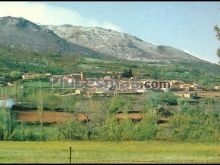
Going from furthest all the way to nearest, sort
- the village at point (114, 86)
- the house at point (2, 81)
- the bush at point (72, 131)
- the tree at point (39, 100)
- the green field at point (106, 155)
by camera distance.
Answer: the village at point (114, 86), the house at point (2, 81), the tree at point (39, 100), the bush at point (72, 131), the green field at point (106, 155)

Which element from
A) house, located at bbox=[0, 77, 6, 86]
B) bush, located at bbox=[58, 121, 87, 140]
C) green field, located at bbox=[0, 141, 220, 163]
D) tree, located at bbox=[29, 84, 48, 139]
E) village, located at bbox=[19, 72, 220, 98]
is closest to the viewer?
green field, located at bbox=[0, 141, 220, 163]

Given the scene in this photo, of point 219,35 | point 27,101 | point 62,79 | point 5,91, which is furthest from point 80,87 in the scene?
point 219,35

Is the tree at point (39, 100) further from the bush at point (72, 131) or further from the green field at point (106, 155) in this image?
the green field at point (106, 155)

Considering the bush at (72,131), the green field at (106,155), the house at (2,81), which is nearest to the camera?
the green field at (106,155)

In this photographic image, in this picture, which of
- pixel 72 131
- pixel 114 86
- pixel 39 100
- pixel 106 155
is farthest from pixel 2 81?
pixel 106 155

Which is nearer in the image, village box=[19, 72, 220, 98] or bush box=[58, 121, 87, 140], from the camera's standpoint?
bush box=[58, 121, 87, 140]

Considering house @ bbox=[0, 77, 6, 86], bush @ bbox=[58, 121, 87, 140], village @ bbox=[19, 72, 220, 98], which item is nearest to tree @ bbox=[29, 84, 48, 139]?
bush @ bbox=[58, 121, 87, 140]

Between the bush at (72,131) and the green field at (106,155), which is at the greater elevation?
the green field at (106,155)

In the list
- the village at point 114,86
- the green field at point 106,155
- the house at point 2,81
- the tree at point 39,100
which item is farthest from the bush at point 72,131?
the village at point 114,86

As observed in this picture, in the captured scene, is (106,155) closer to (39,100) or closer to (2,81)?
(39,100)

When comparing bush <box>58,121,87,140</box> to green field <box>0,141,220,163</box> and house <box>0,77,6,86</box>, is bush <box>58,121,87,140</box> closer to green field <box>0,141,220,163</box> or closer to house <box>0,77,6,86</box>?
green field <box>0,141,220,163</box>

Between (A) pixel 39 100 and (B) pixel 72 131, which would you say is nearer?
(B) pixel 72 131

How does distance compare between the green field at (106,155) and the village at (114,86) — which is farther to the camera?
the village at (114,86)

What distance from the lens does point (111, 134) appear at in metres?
84.9
